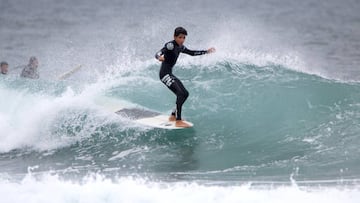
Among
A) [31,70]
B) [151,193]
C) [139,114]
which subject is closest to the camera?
[151,193]

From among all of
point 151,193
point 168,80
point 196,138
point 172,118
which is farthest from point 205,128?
point 151,193

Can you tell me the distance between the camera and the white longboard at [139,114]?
11320 millimetres

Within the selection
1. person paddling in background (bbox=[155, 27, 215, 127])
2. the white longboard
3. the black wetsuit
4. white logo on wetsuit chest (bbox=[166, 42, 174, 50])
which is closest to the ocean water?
the white longboard

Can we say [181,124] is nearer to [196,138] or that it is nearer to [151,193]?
[196,138]

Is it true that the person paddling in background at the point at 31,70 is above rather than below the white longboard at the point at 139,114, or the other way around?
above

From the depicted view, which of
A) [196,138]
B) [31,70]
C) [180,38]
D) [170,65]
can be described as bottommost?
[196,138]

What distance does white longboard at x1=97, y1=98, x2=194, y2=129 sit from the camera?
1132 centimetres

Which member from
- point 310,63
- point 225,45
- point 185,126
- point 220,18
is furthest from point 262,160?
point 220,18

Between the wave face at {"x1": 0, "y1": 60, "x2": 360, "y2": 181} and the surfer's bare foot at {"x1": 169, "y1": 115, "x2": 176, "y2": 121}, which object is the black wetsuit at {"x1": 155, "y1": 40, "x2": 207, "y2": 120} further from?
the wave face at {"x1": 0, "y1": 60, "x2": 360, "y2": 181}

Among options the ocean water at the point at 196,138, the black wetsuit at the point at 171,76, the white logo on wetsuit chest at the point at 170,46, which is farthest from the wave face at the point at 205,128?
the white logo on wetsuit chest at the point at 170,46

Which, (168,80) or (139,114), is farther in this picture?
(139,114)

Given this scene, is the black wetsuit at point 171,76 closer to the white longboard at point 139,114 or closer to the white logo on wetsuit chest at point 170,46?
the white logo on wetsuit chest at point 170,46

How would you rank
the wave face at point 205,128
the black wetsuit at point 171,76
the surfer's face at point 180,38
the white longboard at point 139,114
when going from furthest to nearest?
the white longboard at point 139,114, the black wetsuit at point 171,76, the surfer's face at point 180,38, the wave face at point 205,128

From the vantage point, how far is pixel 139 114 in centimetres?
1204
